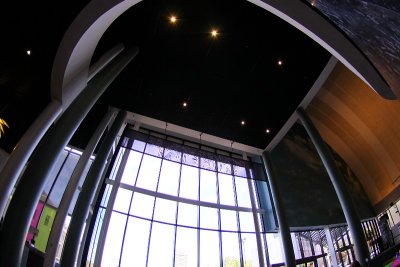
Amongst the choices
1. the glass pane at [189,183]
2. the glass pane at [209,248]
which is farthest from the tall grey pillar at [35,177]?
the glass pane at [209,248]

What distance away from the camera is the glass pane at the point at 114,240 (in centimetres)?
1112

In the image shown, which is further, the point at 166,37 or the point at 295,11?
the point at 166,37

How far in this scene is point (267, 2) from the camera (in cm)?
639

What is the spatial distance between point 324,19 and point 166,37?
6.17 metres

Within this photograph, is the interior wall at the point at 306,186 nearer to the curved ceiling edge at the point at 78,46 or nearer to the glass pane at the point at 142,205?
the glass pane at the point at 142,205

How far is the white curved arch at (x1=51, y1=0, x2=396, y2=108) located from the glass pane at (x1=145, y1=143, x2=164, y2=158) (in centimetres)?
638

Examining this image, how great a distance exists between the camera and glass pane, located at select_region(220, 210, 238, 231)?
47.0 ft

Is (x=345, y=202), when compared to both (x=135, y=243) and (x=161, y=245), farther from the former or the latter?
(x=135, y=243)

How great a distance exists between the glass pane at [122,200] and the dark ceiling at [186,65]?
3309 mm

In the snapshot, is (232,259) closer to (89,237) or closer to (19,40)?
(89,237)

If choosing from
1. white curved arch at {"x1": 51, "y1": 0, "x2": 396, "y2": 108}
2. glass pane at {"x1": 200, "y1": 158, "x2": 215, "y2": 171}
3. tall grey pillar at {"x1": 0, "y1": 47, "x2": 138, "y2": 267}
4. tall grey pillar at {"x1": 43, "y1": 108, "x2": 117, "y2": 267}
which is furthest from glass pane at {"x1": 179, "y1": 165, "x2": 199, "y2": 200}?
white curved arch at {"x1": 51, "y1": 0, "x2": 396, "y2": 108}

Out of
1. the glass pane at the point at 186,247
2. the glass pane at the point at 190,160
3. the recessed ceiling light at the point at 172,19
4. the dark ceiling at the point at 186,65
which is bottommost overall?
the glass pane at the point at 186,247

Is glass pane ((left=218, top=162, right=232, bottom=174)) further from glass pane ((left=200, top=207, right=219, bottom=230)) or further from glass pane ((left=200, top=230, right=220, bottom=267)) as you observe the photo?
glass pane ((left=200, top=230, right=220, bottom=267))

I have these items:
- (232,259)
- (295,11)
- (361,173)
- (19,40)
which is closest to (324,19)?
(295,11)
